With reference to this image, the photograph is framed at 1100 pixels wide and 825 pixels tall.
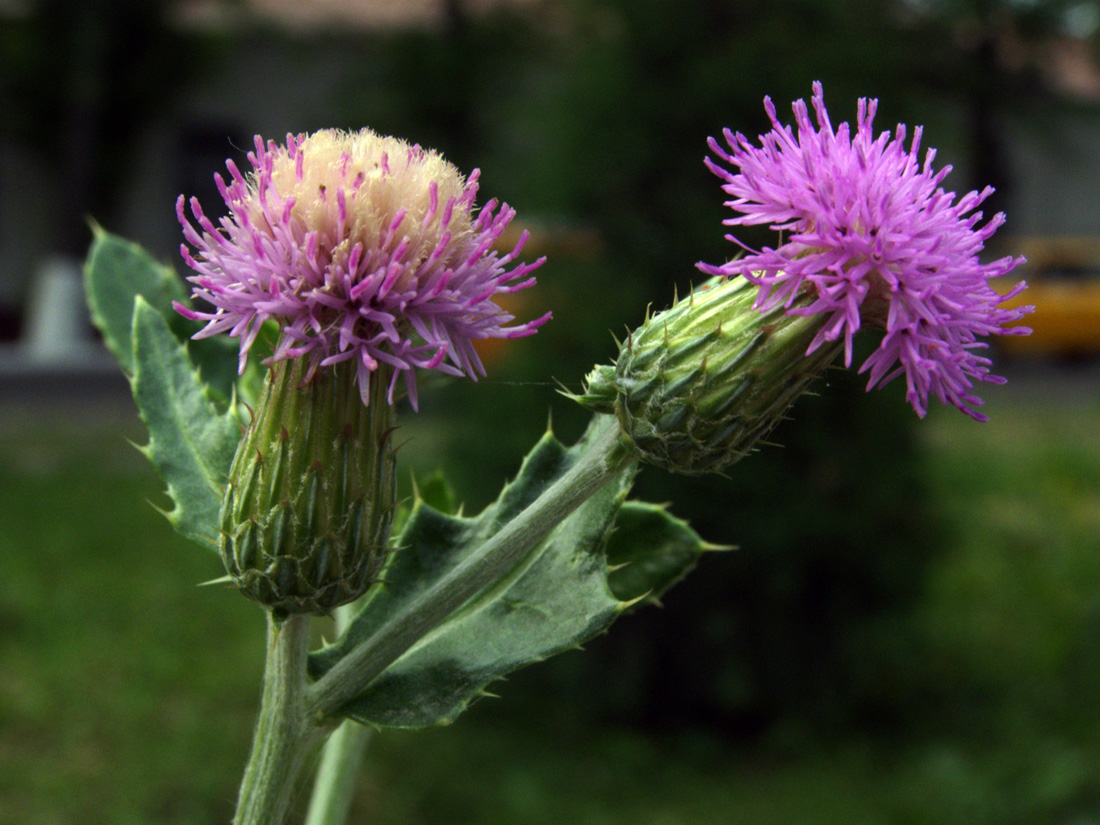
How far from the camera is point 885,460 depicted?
7.43 m

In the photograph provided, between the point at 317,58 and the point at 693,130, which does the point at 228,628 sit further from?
the point at 317,58

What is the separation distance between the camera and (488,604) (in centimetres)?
146

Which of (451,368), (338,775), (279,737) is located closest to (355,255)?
(451,368)

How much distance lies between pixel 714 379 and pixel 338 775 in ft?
2.50

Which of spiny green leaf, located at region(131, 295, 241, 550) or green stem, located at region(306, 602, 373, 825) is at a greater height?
spiny green leaf, located at region(131, 295, 241, 550)

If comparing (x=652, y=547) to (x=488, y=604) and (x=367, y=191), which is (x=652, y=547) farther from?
(x=367, y=191)

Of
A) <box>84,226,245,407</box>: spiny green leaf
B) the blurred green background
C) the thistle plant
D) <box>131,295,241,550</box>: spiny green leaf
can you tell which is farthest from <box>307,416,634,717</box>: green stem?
the blurred green background

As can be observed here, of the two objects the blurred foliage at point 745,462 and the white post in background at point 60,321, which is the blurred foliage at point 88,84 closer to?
the white post in background at point 60,321

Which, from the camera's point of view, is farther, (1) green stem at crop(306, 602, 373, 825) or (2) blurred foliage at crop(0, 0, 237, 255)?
(2) blurred foliage at crop(0, 0, 237, 255)

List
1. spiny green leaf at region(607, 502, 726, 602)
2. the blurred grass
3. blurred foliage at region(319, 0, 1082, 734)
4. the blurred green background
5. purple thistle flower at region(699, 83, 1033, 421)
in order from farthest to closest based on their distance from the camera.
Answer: blurred foliage at region(319, 0, 1082, 734) → the blurred green background → the blurred grass → spiny green leaf at region(607, 502, 726, 602) → purple thistle flower at region(699, 83, 1033, 421)

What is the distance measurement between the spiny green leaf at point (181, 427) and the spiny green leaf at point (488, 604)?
0.94ft

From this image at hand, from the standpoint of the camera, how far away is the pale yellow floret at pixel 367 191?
4.33 feet

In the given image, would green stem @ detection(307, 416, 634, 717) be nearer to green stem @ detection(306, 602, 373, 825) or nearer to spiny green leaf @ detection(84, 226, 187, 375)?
green stem @ detection(306, 602, 373, 825)

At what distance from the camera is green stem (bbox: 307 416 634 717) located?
1316 millimetres
